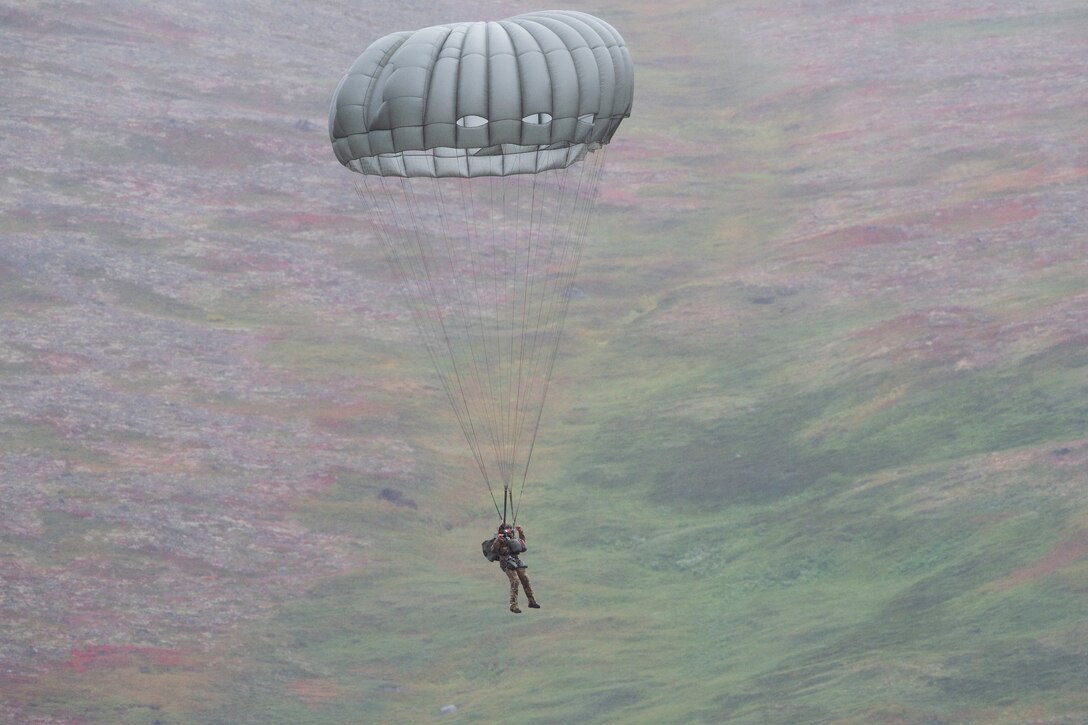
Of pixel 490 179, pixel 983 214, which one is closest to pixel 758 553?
pixel 490 179

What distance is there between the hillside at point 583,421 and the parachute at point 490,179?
1.41 meters

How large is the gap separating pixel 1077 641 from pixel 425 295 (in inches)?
1399

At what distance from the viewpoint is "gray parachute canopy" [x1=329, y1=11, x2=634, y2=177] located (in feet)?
91.8

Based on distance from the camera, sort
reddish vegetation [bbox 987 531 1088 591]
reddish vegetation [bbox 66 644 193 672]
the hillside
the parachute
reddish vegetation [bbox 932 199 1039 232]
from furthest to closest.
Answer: reddish vegetation [bbox 932 199 1039 232] → reddish vegetation [bbox 66 644 193 672] → the hillside → reddish vegetation [bbox 987 531 1088 591] → the parachute

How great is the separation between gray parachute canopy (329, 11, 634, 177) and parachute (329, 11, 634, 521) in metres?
0.03

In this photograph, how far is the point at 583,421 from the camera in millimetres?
57719

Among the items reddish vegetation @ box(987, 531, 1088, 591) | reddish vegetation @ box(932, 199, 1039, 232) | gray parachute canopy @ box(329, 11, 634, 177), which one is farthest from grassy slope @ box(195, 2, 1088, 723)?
gray parachute canopy @ box(329, 11, 634, 177)

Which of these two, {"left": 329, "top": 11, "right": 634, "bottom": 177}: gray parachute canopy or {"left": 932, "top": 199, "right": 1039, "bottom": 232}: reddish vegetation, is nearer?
{"left": 329, "top": 11, "right": 634, "bottom": 177}: gray parachute canopy

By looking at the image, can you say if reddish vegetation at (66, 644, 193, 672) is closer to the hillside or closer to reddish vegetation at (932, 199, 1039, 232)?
the hillside

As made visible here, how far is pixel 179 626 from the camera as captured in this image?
1730 inches

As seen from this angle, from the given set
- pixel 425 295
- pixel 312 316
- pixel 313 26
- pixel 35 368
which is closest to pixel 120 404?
pixel 35 368

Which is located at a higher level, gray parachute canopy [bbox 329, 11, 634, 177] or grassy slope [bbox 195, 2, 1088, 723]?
gray parachute canopy [bbox 329, 11, 634, 177]

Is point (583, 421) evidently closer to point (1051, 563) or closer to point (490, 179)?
point (490, 179)

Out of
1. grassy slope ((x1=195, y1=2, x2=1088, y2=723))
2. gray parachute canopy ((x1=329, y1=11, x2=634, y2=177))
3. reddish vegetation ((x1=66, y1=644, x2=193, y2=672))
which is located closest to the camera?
gray parachute canopy ((x1=329, y1=11, x2=634, y2=177))
